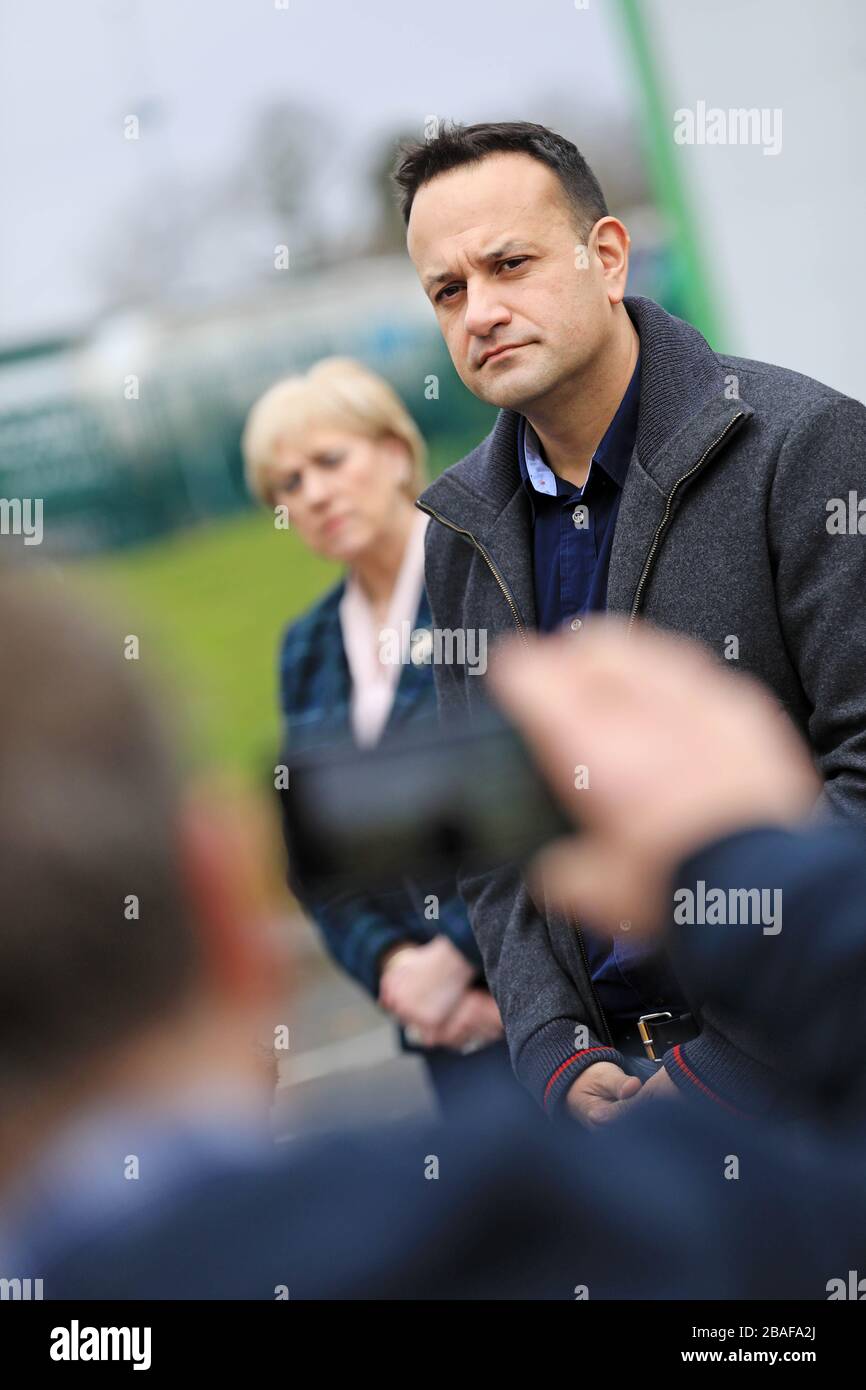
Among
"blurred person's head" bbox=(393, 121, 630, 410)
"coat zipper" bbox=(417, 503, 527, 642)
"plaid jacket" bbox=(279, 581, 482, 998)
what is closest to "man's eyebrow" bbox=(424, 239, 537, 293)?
"blurred person's head" bbox=(393, 121, 630, 410)

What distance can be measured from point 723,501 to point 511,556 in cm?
23

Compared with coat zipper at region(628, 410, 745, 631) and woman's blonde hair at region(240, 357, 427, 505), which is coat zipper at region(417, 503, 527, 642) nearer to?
coat zipper at region(628, 410, 745, 631)

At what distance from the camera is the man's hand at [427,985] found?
5.89ft

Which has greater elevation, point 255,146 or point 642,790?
point 255,146

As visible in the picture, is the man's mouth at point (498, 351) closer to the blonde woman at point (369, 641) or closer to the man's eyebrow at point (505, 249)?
the man's eyebrow at point (505, 249)

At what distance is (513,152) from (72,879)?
117cm

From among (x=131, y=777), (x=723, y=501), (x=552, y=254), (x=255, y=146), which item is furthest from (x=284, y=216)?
(x=131, y=777)

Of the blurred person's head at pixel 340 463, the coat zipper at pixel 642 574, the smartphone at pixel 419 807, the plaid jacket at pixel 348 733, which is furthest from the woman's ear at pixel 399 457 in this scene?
the smartphone at pixel 419 807

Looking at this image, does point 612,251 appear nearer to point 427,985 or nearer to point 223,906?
point 427,985

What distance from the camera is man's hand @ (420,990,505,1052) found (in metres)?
1.79

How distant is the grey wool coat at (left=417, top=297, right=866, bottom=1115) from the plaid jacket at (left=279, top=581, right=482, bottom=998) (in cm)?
26

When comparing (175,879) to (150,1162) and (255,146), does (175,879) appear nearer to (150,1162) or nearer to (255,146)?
(150,1162)

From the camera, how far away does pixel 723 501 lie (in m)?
1.40

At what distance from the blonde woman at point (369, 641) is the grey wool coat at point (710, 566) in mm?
192
